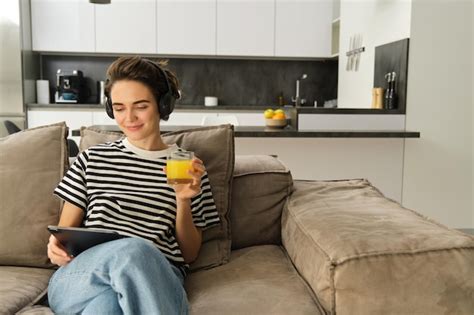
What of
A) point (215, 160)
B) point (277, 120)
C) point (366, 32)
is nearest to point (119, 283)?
point (215, 160)

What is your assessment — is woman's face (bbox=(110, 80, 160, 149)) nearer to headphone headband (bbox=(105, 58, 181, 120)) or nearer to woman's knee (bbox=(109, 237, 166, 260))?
headphone headband (bbox=(105, 58, 181, 120))

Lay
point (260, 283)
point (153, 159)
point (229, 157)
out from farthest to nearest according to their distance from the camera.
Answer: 1. point (229, 157)
2. point (153, 159)
3. point (260, 283)

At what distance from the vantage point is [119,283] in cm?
119

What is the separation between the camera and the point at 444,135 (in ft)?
11.5

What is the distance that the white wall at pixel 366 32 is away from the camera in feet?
11.9

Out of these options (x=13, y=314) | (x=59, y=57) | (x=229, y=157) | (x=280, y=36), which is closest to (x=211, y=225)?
(x=229, y=157)

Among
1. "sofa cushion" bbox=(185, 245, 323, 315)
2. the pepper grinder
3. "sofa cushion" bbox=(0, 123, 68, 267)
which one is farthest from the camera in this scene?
the pepper grinder

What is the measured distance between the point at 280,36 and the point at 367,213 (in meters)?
4.02

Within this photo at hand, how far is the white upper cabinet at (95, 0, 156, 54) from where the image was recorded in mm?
5152

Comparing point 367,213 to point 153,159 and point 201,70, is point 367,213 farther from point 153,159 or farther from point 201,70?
point 201,70

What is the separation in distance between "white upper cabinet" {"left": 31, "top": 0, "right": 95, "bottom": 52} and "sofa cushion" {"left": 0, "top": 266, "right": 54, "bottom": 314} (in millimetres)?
3935

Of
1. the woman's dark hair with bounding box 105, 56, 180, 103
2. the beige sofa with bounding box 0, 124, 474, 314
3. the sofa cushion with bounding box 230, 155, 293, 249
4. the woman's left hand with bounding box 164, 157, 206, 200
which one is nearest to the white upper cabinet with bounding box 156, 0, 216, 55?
the beige sofa with bounding box 0, 124, 474, 314

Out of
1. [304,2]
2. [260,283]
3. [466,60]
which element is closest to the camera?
[260,283]

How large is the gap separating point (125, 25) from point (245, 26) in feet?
3.94
